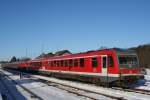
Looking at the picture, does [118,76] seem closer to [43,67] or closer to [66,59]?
[66,59]

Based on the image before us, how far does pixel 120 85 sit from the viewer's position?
20.5 metres

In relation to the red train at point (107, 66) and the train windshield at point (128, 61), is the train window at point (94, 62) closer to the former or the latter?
the red train at point (107, 66)

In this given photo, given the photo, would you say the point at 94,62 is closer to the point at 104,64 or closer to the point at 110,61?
the point at 104,64

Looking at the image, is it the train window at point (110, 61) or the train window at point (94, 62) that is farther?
the train window at point (94, 62)

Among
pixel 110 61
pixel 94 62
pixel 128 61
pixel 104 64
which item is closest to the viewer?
pixel 110 61

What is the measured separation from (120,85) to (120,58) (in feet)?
6.47

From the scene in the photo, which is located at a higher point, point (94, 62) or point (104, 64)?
point (94, 62)

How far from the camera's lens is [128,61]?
2098cm

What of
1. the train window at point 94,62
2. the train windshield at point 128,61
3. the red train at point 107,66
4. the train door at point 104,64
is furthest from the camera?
the train window at point 94,62

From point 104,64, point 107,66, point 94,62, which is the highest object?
point 94,62

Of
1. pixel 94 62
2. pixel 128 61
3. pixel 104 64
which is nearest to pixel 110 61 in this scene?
pixel 104 64

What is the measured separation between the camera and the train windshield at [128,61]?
20.5 m

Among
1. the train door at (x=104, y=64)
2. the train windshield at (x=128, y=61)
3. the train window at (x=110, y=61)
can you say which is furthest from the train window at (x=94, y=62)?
the train windshield at (x=128, y=61)

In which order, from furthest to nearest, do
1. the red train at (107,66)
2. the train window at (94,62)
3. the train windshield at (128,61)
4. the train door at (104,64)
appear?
the train window at (94,62) → the train door at (104,64) → the train windshield at (128,61) → the red train at (107,66)
